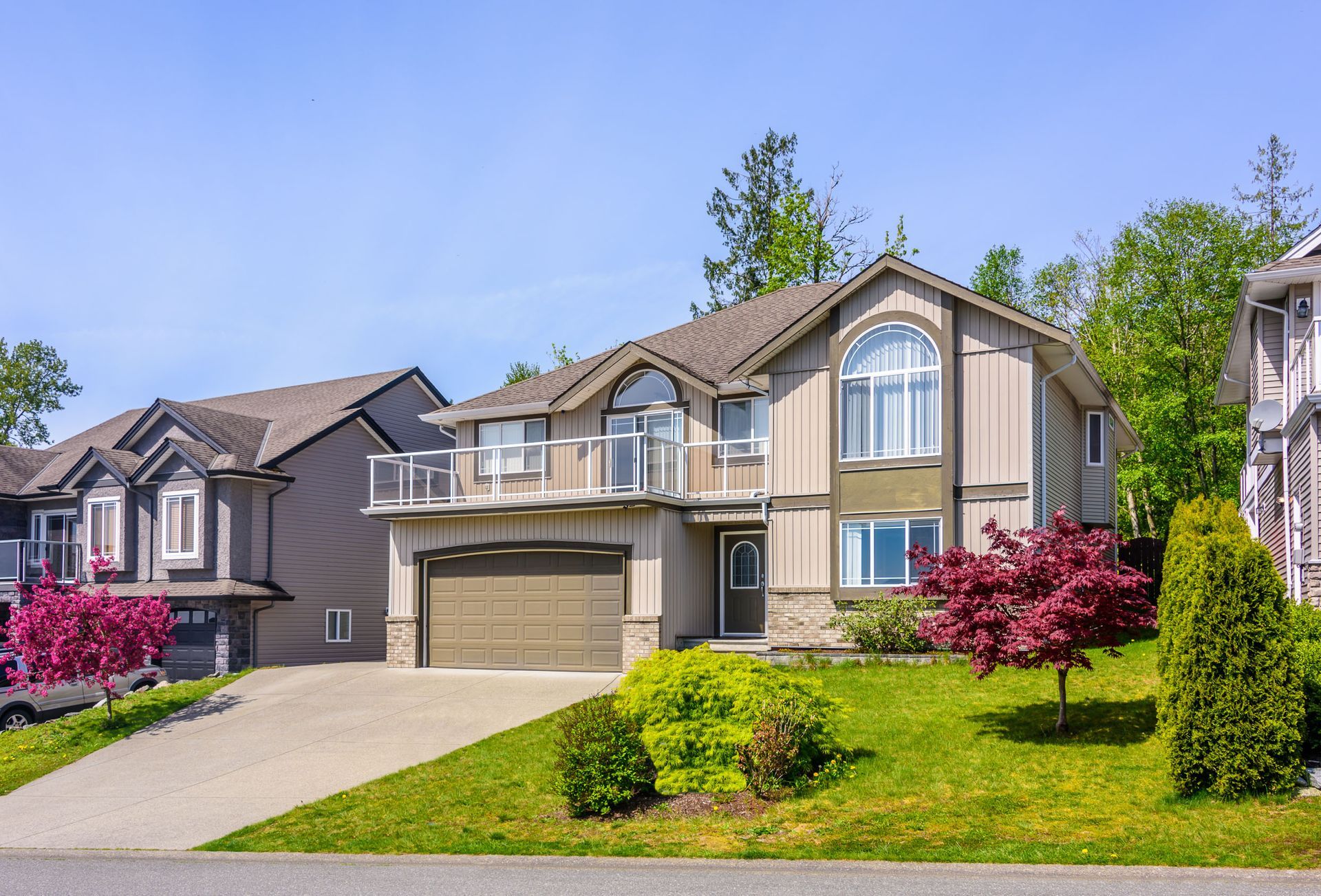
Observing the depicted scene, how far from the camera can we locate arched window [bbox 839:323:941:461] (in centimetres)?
2080

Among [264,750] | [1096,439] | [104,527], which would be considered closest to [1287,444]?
[1096,439]

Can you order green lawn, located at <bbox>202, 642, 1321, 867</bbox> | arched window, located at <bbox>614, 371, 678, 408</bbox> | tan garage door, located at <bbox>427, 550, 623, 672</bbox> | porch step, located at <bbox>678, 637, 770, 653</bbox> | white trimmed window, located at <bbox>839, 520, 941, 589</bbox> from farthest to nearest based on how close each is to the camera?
arched window, located at <bbox>614, 371, 678, 408</bbox>
tan garage door, located at <bbox>427, 550, 623, 672</bbox>
porch step, located at <bbox>678, 637, 770, 653</bbox>
white trimmed window, located at <bbox>839, 520, 941, 589</bbox>
green lawn, located at <bbox>202, 642, 1321, 867</bbox>

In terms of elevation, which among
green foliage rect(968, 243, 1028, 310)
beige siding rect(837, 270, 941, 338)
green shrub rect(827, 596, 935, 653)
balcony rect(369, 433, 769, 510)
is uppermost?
green foliage rect(968, 243, 1028, 310)

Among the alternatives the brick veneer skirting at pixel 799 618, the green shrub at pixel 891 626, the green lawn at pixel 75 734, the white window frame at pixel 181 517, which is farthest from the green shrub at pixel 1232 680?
the white window frame at pixel 181 517

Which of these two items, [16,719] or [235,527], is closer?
[16,719]

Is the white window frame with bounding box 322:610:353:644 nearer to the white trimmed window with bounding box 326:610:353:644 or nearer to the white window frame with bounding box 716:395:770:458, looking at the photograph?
the white trimmed window with bounding box 326:610:353:644

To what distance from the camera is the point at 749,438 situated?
23781mm

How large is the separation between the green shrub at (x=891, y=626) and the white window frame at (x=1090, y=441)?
7.42 meters

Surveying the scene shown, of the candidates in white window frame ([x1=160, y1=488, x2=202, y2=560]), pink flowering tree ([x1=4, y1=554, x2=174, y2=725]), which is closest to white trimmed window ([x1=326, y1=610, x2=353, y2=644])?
white window frame ([x1=160, y1=488, x2=202, y2=560])

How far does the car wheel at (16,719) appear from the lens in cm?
2130

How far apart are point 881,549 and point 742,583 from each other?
399 cm

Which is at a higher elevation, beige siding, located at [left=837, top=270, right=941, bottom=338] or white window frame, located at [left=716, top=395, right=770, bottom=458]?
beige siding, located at [left=837, top=270, right=941, bottom=338]

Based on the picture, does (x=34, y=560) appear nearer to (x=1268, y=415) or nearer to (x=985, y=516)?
(x=985, y=516)

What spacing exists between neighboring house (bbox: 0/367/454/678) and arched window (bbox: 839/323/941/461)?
49.8 feet
